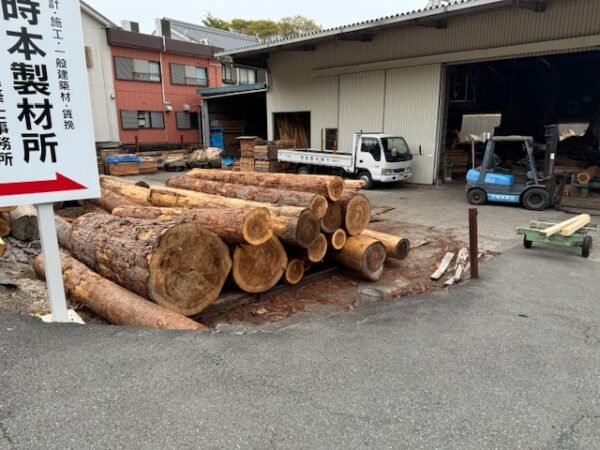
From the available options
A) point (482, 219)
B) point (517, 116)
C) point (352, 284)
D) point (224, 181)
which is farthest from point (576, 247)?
point (517, 116)

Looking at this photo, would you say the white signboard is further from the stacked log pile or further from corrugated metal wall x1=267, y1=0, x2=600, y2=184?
corrugated metal wall x1=267, y1=0, x2=600, y2=184

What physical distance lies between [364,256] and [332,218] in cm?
85

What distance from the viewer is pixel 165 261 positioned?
468 centimetres

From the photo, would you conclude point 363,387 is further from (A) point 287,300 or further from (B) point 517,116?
(B) point 517,116

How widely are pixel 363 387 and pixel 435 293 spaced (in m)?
3.00

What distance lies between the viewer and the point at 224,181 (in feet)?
30.1

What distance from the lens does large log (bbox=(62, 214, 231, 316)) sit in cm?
462

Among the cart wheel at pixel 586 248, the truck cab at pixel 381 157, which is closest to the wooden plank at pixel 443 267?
the cart wheel at pixel 586 248

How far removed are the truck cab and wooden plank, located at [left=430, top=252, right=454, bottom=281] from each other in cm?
769

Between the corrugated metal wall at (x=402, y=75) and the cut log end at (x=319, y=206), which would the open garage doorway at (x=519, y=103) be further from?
the cut log end at (x=319, y=206)

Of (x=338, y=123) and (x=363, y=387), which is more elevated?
(x=338, y=123)

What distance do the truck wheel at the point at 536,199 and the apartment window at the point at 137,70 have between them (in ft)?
79.3

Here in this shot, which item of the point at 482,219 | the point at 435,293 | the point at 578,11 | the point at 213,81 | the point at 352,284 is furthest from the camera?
the point at 213,81

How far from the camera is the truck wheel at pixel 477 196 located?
12.3 metres
